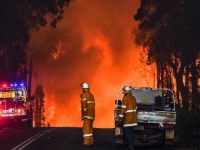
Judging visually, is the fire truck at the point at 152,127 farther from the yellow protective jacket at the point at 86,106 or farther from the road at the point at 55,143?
the yellow protective jacket at the point at 86,106

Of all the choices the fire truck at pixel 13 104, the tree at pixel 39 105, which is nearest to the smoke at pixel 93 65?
the tree at pixel 39 105

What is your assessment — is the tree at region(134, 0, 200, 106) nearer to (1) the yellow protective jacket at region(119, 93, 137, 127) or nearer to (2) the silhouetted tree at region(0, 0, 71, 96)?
(2) the silhouetted tree at region(0, 0, 71, 96)

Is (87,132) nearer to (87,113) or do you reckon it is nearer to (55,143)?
(87,113)

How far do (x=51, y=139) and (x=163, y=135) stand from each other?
459 cm

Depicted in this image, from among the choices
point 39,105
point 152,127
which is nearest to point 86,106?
point 152,127

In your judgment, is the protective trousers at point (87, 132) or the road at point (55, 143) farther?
the protective trousers at point (87, 132)

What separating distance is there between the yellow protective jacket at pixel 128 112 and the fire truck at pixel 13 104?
15.3 meters

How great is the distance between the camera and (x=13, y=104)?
113 feet

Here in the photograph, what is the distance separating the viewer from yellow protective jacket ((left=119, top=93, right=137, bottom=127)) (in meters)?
19.5

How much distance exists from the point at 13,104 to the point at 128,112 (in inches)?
626

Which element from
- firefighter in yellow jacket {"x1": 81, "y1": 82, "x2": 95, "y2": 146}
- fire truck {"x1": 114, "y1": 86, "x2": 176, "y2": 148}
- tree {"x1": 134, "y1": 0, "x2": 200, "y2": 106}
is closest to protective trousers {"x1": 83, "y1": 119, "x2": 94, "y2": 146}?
firefighter in yellow jacket {"x1": 81, "y1": 82, "x2": 95, "y2": 146}

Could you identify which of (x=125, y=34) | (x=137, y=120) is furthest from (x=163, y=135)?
(x=125, y=34)

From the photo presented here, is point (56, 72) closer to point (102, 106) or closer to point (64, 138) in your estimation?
point (102, 106)

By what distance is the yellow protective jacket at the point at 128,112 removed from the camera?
19469 millimetres
